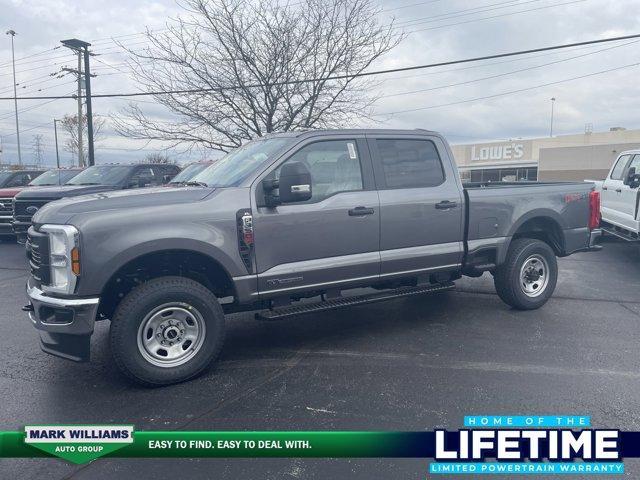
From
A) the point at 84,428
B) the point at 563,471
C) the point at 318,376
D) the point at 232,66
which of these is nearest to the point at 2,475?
the point at 84,428

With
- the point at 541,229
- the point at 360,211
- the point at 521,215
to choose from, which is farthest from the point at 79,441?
the point at 541,229

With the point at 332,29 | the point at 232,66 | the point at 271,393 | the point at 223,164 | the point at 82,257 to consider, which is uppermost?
the point at 332,29

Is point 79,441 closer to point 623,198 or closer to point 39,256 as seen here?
point 39,256

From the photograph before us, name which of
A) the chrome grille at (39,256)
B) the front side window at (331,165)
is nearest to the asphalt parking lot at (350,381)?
the chrome grille at (39,256)

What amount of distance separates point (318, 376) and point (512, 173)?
48.3 meters

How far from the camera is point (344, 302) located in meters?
5.23

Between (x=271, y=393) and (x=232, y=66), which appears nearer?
(x=271, y=393)

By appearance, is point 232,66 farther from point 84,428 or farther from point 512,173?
point 512,173

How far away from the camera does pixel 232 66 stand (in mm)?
16000

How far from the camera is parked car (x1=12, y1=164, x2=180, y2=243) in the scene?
10.2 m

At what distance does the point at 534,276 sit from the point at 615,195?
4.65 metres

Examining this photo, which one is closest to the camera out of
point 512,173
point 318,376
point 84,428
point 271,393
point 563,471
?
point 563,471

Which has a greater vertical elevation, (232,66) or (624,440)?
(232,66)

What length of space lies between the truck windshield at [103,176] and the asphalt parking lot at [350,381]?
5556 mm
